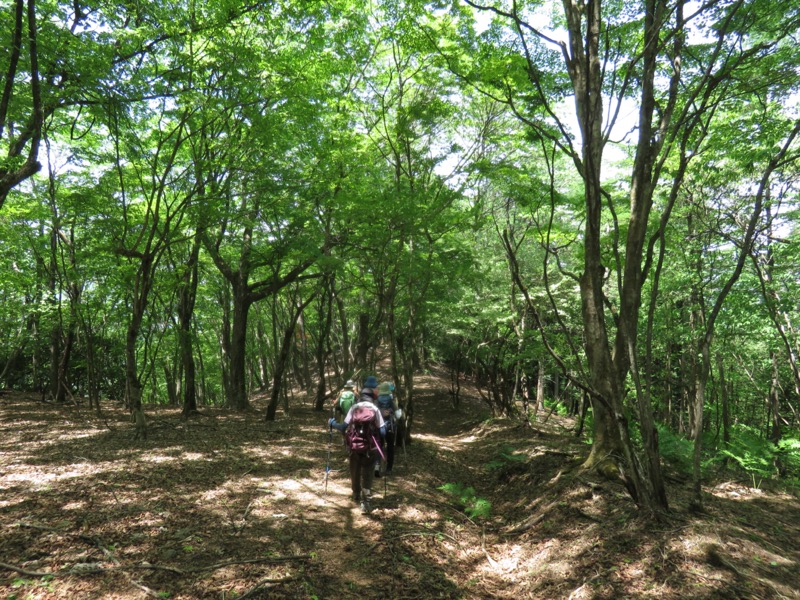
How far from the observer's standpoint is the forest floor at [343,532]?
3539mm

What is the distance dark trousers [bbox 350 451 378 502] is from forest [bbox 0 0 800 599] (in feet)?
1.37

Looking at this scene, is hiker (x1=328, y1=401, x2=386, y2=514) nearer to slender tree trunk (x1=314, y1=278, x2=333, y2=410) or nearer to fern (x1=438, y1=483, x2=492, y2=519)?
fern (x1=438, y1=483, x2=492, y2=519)

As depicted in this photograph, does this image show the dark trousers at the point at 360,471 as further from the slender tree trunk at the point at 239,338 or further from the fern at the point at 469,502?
the slender tree trunk at the point at 239,338

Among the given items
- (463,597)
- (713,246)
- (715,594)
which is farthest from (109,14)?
(713,246)

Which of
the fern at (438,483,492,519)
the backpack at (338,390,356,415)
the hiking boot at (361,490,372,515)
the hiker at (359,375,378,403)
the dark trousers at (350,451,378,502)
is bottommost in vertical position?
the fern at (438,483,492,519)

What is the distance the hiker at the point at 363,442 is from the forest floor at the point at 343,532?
0.29m

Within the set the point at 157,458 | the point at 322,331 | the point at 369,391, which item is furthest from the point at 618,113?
the point at 322,331

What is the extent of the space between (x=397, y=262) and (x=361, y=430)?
4584 millimetres

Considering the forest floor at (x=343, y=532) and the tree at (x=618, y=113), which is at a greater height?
the tree at (x=618, y=113)

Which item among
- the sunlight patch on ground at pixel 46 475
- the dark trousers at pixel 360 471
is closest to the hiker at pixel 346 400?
the dark trousers at pixel 360 471

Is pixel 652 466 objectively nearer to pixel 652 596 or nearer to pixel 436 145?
pixel 652 596

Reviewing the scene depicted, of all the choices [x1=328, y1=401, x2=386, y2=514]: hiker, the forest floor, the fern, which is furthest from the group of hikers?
the fern

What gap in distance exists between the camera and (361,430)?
588cm

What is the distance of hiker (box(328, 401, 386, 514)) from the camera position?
230 inches
